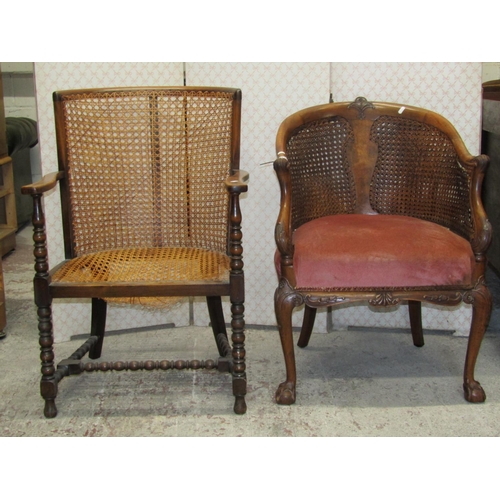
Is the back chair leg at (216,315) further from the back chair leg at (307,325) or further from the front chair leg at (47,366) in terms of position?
the front chair leg at (47,366)

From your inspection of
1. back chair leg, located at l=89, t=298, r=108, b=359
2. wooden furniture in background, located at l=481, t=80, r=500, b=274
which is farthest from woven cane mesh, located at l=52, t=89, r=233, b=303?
wooden furniture in background, located at l=481, t=80, r=500, b=274

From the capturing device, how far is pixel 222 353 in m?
2.68

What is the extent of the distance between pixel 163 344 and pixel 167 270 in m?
0.74

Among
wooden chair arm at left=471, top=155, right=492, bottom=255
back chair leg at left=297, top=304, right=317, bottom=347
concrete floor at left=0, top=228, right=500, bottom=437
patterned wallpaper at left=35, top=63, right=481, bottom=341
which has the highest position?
patterned wallpaper at left=35, top=63, right=481, bottom=341

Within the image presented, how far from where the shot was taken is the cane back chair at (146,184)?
259cm

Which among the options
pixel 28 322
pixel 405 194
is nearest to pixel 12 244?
pixel 28 322

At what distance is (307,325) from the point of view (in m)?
2.99

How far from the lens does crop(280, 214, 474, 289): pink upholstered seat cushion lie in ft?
7.70

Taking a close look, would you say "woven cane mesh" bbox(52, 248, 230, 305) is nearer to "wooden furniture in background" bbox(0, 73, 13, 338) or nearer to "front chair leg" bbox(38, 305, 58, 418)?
"front chair leg" bbox(38, 305, 58, 418)

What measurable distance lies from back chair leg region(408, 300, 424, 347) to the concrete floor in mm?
46

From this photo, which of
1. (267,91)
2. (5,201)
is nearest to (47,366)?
(267,91)

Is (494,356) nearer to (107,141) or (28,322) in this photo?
(107,141)

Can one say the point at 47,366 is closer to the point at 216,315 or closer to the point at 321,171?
the point at 216,315

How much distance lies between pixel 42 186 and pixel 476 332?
1.61 meters
